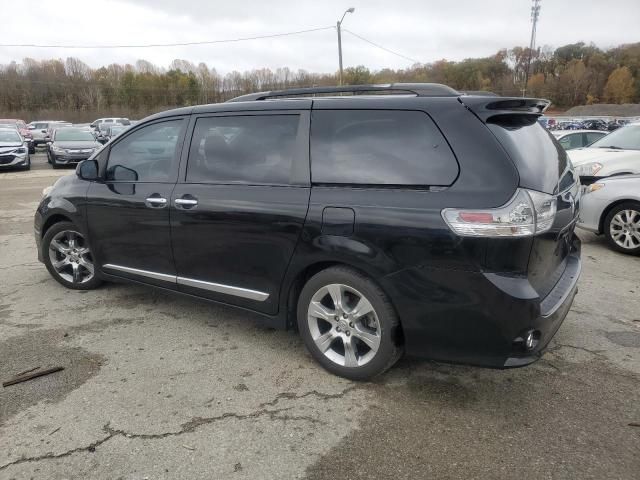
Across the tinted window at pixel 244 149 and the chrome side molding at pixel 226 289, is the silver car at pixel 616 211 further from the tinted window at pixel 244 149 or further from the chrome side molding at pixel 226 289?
the chrome side molding at pixel 226 289

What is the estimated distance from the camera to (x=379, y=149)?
3023mm

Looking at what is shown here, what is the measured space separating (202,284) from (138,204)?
2.84 feet

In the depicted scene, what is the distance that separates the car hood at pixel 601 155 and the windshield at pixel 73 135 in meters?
17.6

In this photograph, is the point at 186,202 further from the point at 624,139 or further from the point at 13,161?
the point at 13,161

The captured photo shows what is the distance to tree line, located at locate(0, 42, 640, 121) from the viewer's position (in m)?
71.6

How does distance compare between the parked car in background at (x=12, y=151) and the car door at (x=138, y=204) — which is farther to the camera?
the parked car in background at (x=12, y=151)

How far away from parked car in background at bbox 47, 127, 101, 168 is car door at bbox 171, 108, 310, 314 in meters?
16.4

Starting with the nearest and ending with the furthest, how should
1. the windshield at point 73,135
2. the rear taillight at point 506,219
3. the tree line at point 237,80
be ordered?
the rear taillight at point 506,219, the windshield at point 73,135, the tree line at point 237,80

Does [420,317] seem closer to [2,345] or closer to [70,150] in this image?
[2,345]

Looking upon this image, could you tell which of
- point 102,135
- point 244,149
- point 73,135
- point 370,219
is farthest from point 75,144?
point 370,219

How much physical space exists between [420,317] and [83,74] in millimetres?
94950

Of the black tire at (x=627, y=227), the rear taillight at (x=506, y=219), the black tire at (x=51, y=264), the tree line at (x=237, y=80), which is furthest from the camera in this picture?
the tree line at (x=237, y=80)

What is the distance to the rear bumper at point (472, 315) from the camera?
2641mm

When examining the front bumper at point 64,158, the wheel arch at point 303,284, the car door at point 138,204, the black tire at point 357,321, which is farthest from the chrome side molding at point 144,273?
the front bumper at point 64,158
